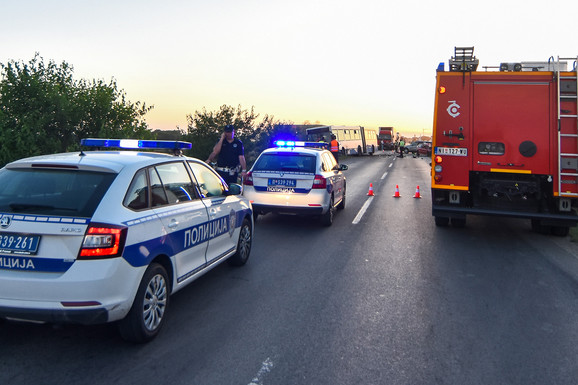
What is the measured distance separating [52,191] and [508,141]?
7.59m

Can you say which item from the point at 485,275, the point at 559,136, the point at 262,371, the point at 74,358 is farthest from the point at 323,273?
the point at 559,136

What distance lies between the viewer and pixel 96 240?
361 cm

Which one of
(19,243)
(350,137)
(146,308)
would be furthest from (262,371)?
(350,137)

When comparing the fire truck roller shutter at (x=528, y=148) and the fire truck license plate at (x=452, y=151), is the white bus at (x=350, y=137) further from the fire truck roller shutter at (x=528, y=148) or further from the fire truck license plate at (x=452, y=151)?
the fire truck roller shutter at (x=528, y=148)

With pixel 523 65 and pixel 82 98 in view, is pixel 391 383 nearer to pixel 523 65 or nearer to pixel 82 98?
pixel 523 65

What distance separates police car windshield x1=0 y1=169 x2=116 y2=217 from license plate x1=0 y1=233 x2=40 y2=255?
0.20 meters

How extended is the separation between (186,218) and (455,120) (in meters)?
6.03

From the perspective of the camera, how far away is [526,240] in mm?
8891

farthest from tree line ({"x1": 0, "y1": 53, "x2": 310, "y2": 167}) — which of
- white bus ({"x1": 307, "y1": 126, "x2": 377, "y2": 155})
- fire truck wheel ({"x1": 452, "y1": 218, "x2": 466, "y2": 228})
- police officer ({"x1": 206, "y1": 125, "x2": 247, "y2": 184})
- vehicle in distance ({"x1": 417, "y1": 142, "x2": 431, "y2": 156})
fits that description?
vehicle in distance ({"x1": 417, "y1": 142, "x2": 431, "y2": 156})

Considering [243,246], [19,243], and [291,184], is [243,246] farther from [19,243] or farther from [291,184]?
[19,243]

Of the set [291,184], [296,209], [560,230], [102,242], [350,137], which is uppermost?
[350,137]

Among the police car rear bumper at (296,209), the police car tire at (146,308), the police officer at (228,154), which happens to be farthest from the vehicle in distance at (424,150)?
the police car tire at (146,308)

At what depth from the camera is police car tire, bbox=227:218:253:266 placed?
644 cm

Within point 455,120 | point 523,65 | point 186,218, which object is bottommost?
point 186,218
